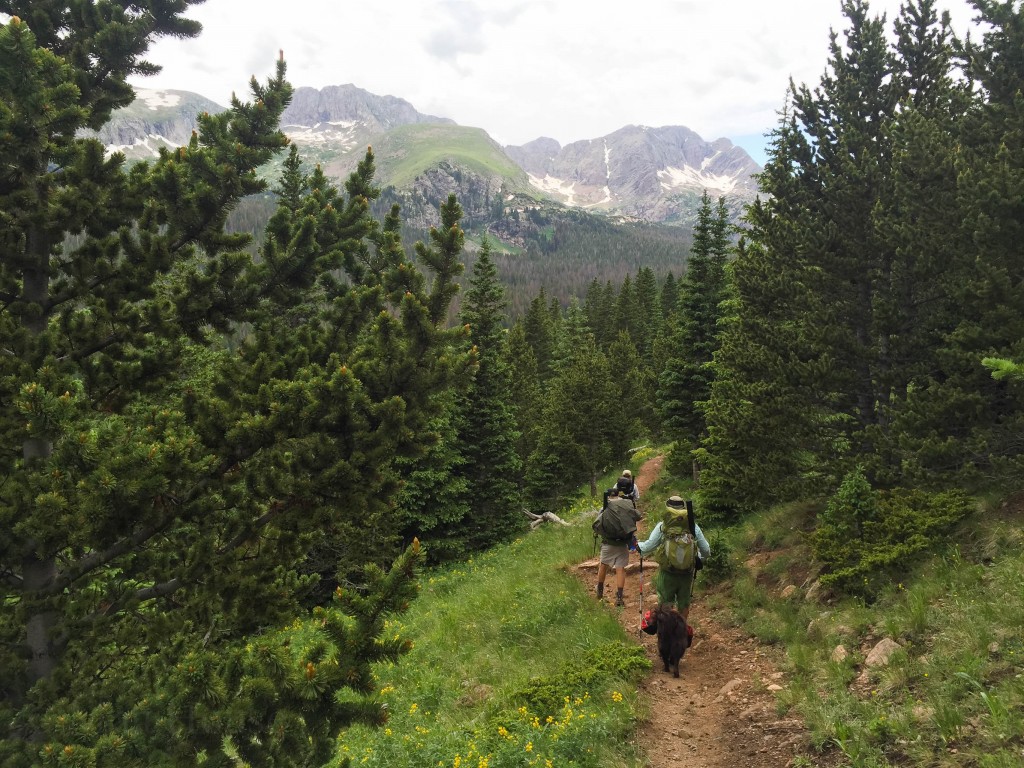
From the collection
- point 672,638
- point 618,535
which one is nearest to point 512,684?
point 672,638

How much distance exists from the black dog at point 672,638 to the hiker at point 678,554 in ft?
1.32

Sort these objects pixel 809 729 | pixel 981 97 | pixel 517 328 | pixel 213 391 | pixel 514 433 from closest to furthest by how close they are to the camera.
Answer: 1. pixel 213 391
2. pixel 809 729
3. pixel 981 97
4. pixel 514 433
5. pixel 517 328

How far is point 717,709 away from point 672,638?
118 centimetres

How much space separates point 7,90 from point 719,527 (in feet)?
52.1

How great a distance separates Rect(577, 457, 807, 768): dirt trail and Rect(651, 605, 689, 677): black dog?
0.22 metres

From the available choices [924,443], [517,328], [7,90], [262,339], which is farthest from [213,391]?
[517,328]

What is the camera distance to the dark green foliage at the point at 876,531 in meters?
8.46

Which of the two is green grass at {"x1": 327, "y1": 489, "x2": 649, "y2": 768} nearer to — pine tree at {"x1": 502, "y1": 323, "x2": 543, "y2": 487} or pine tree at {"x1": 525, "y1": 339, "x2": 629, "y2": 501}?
pine tree at {"x1": 525, "y1": 339, "x2": 629, "y2": 501}

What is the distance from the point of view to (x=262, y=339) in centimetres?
566

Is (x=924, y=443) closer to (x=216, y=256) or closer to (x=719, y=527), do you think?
(x=719, y=527)

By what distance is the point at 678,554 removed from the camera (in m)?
8.76

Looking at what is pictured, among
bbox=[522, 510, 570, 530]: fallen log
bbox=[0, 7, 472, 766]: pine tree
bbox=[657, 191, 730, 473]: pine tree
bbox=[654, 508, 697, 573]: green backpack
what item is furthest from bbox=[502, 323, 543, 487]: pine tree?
bbox=[0, 7, 472, 766]: pine tree

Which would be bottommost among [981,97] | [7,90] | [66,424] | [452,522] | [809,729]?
[452,522]

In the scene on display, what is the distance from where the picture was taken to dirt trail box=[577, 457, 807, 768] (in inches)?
244
